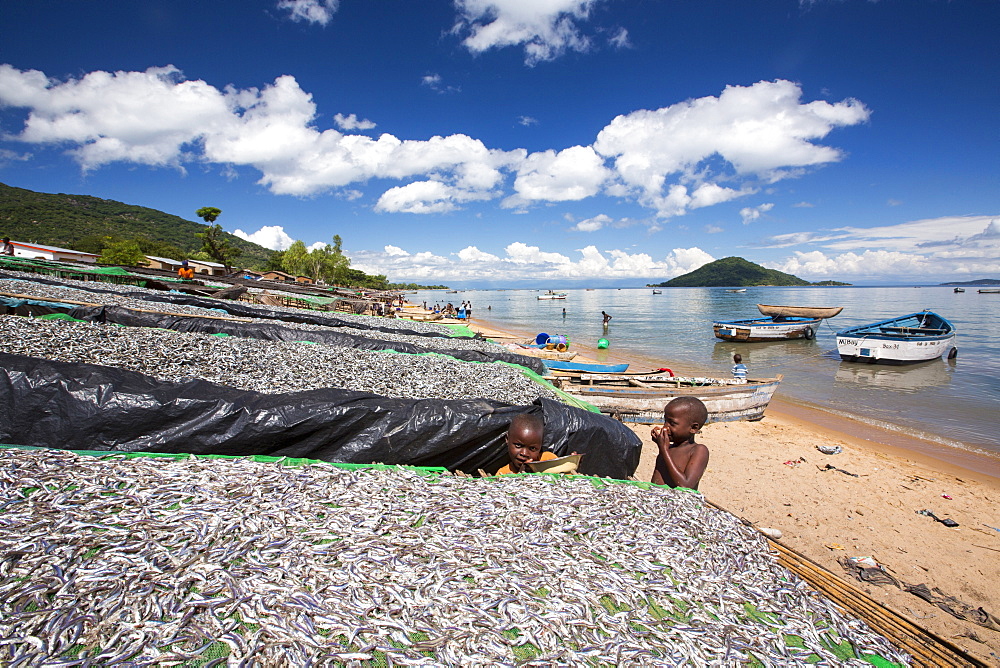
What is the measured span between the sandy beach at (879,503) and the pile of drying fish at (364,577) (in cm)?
171

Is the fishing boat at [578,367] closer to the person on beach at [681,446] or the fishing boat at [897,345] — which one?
the person on beach at [681,446]

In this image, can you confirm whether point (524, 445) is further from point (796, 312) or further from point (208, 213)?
point (208, 213)

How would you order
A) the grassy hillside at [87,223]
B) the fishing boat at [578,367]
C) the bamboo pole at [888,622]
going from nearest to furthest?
1. the bamboo pole at [888,622]
2. the fishing boat at [578,367]
3. the grassy hillside at [87,223]

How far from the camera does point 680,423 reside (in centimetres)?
409

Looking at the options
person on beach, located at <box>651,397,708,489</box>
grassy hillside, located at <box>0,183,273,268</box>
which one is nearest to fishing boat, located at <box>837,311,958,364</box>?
person on beach, located at <box>651,397,708,489</box>

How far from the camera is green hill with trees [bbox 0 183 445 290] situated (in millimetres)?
53594

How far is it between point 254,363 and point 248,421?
302 centimetres

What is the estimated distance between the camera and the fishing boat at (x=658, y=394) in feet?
34.3

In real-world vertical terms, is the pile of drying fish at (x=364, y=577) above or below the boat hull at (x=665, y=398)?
above

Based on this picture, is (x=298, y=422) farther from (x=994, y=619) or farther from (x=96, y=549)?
(x=994, y=619)

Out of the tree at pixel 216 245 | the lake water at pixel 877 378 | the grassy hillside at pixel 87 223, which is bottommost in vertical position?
the lake water at pixel 877 378

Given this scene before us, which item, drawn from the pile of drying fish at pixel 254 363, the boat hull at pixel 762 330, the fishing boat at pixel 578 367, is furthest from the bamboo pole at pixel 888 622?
the boat hull at pixel 762 330

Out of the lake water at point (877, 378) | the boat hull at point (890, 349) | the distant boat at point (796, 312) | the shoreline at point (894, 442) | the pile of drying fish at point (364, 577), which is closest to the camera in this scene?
the pile of drying fish at point (364, 577)

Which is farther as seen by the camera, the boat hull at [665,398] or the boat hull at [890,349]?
the boat hull at [890,349]
